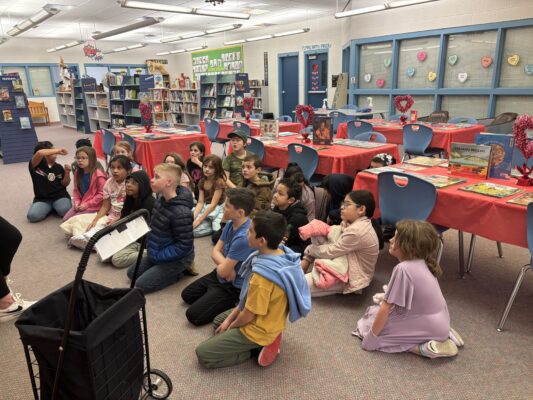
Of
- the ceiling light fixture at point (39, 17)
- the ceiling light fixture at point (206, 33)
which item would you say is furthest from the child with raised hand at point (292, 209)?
the ceiling light fixture at point (206, 33)

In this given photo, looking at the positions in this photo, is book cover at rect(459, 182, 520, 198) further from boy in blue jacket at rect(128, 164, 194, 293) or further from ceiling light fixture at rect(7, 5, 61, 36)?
ceiling light fixture at rect(7, 5, 61, 36)

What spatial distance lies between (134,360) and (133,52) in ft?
57.9

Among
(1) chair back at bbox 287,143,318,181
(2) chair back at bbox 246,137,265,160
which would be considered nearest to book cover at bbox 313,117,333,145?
(1) chair back at bbox 287,143,318,181

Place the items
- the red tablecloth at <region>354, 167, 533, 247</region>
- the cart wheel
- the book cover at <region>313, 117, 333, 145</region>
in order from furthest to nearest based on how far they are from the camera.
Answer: the book cover at <region>313, 117, 333, 145</region>
the red tablecloth at <region>354, 167, 533, 247</region>
the cart wheel

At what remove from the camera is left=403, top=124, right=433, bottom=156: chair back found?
195 inches

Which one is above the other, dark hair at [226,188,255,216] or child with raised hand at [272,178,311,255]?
dark hair at [226,188,255,216]

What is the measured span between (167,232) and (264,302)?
1172 mm

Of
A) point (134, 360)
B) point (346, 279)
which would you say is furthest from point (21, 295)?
point (346, 279)

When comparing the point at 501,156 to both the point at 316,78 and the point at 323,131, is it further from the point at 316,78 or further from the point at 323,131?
the point at 316,78

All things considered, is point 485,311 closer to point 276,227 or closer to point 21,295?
point 276,227

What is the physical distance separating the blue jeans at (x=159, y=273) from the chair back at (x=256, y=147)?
198cm

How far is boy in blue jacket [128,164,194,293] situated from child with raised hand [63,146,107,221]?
1.35 m

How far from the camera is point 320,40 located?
35.6ft

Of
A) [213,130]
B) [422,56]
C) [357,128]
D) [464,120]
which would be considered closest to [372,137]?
[357,128]
